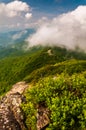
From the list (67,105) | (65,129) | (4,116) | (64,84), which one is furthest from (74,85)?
(4,116)

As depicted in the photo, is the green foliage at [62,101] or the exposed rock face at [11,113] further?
the exposed rock face at [11,113]

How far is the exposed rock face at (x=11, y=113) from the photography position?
3814cm

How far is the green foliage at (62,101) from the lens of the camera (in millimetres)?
37156

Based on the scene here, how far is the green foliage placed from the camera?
3716 centimetres

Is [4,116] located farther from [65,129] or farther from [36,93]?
[65,129]

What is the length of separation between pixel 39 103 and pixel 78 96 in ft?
19.6

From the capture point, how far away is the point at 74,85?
137 ft

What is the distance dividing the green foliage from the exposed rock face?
122 centimetres

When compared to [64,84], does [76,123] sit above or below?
below

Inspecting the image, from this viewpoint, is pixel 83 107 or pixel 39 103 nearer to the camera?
pixel 83 107

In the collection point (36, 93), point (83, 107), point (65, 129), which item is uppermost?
point (36, 93)

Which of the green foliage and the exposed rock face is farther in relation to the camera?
the exposed rock face

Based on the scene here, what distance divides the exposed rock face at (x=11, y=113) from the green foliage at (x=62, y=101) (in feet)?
3.99

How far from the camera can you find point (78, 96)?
1617 inches
